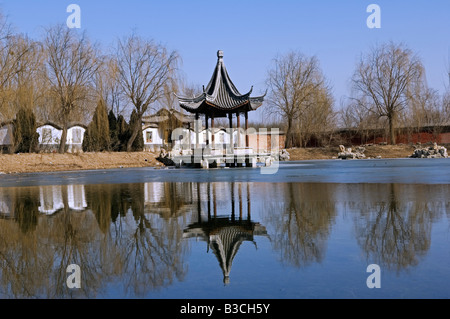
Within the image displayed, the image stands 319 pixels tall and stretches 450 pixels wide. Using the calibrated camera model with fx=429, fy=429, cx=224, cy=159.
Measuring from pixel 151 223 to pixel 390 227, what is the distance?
9.70ft

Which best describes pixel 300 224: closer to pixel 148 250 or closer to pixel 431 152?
pixel 148 250

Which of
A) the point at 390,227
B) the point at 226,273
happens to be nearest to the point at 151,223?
the point at 226,273

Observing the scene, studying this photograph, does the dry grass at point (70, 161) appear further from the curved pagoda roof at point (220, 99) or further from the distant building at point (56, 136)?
the curved pagoda roof at point (220, 99)

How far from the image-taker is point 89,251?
4.17 m

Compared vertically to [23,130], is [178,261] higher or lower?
lower

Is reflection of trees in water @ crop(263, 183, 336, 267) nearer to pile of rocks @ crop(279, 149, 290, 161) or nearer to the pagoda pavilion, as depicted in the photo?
the pagoda pavilion

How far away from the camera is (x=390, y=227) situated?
490cm

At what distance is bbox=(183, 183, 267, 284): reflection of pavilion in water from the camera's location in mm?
3969

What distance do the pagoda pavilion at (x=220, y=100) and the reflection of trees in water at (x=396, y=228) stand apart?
48.9 ft

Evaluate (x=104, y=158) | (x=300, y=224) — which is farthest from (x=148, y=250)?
(x=104, y=158)

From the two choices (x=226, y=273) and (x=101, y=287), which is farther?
(x=226, y=273)
